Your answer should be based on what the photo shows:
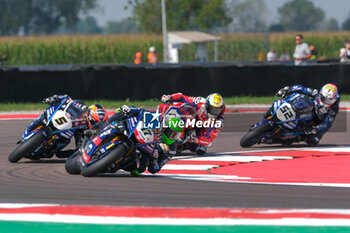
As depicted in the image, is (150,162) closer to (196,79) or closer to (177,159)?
(177,159)

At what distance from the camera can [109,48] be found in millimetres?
42562

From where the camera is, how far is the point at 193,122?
11.6m

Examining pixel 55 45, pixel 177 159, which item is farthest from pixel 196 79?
pixel 55 45

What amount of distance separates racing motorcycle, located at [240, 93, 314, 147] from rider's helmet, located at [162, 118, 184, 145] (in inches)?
158

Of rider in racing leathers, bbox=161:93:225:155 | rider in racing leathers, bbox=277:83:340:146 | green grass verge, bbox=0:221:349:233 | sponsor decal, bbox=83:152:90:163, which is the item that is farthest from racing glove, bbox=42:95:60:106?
green grass verge, bbox=0:221:349:233

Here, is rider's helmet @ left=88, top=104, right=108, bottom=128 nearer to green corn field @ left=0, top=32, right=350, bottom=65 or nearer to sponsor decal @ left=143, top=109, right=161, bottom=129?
sponsor decal @ left=143, top=109, right=161, bottom=129

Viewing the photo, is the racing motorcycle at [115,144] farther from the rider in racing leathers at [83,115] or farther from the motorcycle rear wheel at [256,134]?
the motorcycle rear wheel at [256,134]

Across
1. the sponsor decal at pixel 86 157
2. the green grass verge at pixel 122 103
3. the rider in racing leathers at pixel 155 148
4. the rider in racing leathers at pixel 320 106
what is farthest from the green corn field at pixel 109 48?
the sponsor decal at pixel 86 157

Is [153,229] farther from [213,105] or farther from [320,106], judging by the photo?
[320,106]

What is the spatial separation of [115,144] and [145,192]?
3.23 ft

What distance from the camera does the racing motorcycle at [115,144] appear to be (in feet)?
29.1

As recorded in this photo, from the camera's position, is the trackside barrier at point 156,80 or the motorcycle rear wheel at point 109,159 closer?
the motorcycle rear wheel at point 109,159

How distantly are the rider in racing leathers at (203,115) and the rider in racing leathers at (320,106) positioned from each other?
1.66 meters

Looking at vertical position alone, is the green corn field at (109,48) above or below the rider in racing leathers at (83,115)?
below
